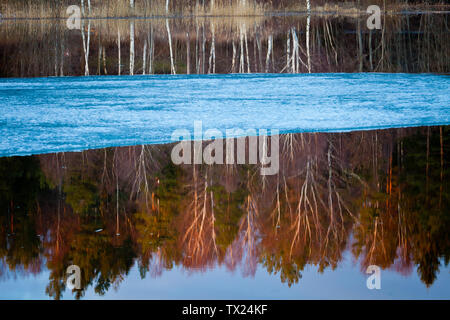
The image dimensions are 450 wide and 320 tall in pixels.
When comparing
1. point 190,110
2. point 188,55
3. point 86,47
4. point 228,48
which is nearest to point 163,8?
point 86,47

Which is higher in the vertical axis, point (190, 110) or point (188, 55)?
point (188, 55)

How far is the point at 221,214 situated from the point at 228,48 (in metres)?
13.1

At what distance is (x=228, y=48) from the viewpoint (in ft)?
52.0

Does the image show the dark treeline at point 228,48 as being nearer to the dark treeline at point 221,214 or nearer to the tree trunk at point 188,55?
the tree trunk at point 188,55

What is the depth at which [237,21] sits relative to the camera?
58.4 ft

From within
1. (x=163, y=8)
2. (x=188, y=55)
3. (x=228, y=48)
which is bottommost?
(x=188, y=55)

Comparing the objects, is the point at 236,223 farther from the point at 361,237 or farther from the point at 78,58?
the point at 78,58

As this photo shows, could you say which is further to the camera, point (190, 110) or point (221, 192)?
point (190, 110)

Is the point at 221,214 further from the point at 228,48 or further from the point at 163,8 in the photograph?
the point at 163,8

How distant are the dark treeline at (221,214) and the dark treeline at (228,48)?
1094 centimetres

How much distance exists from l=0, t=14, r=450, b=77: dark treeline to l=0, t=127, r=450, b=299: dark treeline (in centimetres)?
1094

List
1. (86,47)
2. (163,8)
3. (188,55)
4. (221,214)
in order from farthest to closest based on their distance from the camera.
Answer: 1. (163,8)
2. (86,47)
3. (188,55)
4. (221,214)

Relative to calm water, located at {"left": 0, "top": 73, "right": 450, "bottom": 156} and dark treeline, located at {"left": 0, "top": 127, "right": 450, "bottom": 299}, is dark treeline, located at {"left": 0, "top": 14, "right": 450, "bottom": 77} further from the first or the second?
dark treeline, located at {"left": 0, "top": 127, "right": 450, "bottom": 299}
